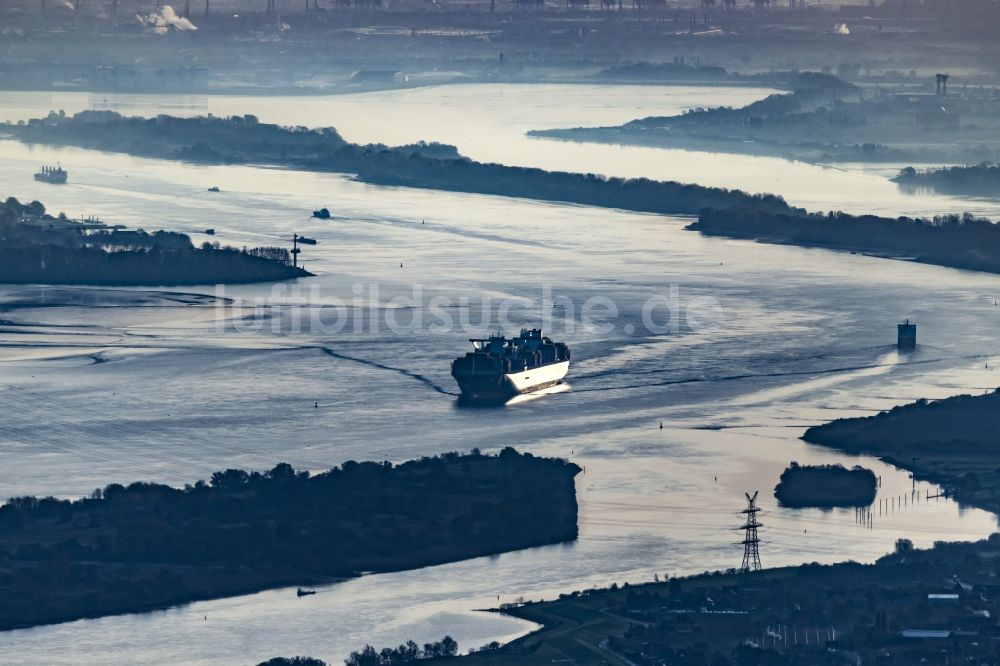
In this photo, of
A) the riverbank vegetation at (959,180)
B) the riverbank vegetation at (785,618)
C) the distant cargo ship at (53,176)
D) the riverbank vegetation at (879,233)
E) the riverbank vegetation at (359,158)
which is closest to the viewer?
the riverbank vegetation at (785,618)

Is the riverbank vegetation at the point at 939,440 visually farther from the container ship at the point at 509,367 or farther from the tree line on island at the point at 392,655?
the tree line on island at the point at 392,655

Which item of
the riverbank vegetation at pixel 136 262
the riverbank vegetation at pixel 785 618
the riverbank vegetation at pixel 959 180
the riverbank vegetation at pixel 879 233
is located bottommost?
the riverbank vegetation at pixel 785 618

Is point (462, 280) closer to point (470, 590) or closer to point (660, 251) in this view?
point (660, 251)

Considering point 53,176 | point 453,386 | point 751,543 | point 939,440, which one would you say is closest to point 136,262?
point 453,386

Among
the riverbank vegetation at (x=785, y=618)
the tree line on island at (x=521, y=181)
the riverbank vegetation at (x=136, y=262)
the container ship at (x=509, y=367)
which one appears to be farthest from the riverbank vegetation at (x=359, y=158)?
the riverbank vegetation at (x=785, y=618)

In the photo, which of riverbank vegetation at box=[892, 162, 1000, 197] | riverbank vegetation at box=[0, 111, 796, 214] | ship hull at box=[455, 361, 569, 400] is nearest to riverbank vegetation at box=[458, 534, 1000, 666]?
ship hull at box=[455, 361, 569, 400]

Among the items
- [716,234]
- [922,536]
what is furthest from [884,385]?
[716,234]
